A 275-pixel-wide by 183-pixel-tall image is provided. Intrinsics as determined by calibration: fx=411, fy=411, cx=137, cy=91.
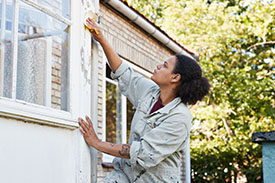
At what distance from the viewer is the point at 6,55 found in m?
2.02

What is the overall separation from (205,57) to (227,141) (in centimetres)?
292

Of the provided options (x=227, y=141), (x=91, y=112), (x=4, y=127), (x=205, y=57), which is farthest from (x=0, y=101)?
(x=205, y=57)

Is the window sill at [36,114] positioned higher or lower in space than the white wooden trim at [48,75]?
lower

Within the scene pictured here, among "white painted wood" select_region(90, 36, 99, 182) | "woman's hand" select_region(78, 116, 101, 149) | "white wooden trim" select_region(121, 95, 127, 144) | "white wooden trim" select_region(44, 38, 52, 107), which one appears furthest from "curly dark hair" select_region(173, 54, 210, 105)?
"white wooden trim" select_region(121, 95, 127, 144)

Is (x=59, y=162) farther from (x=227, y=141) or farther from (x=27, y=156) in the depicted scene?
(x=227, y=141)

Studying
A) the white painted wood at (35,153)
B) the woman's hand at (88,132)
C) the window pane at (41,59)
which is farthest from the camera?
the woman's hand at (88,132)

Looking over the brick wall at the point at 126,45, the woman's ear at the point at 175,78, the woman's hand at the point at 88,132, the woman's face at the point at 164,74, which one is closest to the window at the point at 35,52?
the woman's hand at the point at 88,132

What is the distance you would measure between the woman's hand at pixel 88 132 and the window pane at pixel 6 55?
1.77 ft

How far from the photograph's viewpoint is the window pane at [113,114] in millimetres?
6801

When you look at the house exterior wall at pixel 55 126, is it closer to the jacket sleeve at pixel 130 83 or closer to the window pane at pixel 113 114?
the jacket sleeve at pixel 130 83

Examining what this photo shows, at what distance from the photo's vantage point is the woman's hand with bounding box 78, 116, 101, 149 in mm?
2417

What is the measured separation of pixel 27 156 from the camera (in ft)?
6.60

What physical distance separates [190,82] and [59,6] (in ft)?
3.38

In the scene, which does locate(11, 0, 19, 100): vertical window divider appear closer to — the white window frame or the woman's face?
the white window frame
